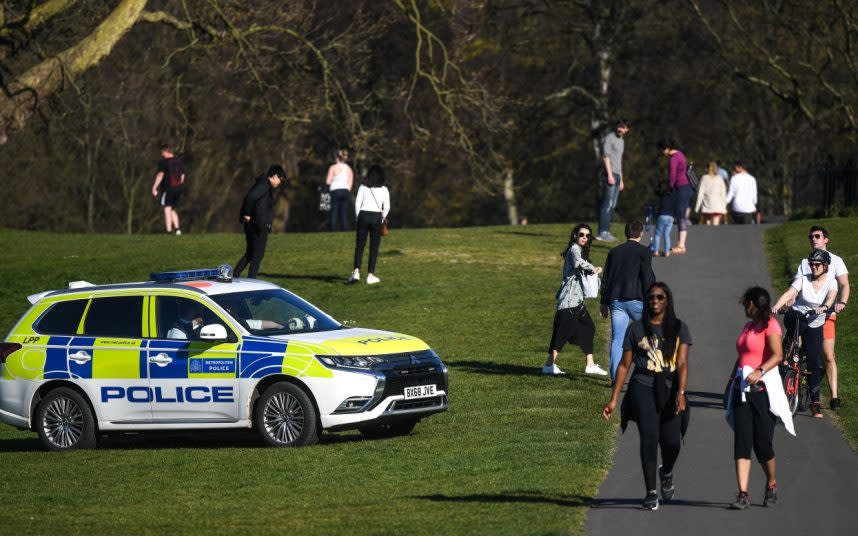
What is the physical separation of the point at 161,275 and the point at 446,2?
34.3 meters

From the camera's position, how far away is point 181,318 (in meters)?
15.3

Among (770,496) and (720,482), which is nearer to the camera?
(770,496)

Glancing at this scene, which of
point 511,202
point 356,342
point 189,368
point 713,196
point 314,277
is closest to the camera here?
point 356,342

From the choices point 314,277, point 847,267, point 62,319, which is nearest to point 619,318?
point 62,319

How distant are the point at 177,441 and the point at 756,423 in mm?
7071

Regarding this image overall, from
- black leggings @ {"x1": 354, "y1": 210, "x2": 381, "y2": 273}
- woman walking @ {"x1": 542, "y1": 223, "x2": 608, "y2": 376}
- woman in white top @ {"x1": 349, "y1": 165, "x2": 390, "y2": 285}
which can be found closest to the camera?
woman walking @ {"x1": 542, "y1": 223, "x2": 608, "y2": 376}

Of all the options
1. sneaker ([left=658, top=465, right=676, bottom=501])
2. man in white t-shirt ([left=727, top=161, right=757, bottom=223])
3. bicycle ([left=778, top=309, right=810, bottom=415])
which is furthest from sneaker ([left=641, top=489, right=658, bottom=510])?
man in white t-shirt ([left=727, top=161, right=757, bottom=223])

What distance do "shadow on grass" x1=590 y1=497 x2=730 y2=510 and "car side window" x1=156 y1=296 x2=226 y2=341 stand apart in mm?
4958

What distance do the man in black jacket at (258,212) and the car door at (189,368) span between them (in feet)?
26.6

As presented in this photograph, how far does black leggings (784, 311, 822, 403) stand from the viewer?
1587 centimetres

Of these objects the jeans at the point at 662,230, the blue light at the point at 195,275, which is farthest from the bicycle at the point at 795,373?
the jeans at the point at 662,230

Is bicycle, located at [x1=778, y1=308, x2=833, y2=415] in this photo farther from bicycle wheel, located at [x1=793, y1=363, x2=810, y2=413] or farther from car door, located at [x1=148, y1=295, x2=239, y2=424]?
car door, located at [x1=148, y1=295, x2=239, y2=424]

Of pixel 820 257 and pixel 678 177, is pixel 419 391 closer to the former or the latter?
pixel 820 257

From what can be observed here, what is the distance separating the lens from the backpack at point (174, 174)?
34.2 metres
